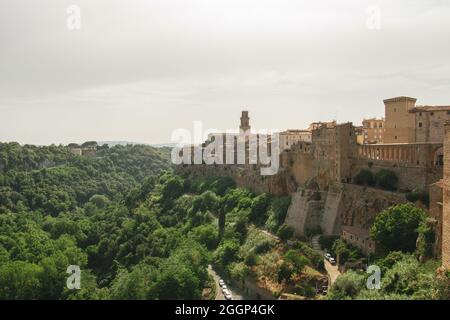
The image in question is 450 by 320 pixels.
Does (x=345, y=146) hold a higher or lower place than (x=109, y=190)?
higher

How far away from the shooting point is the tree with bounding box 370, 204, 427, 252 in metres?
25.0

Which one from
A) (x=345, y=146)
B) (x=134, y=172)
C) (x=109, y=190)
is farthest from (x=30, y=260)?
(x=134, y=172)

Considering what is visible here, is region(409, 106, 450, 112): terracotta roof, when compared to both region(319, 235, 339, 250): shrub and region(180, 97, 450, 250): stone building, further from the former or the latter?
region(319, 235, 339, 250): shrub

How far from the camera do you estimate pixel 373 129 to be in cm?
5550

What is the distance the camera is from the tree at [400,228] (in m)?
25.0

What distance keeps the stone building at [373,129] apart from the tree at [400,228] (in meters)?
29.9

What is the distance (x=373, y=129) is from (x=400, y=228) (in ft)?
105

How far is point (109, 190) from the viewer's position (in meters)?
85.9

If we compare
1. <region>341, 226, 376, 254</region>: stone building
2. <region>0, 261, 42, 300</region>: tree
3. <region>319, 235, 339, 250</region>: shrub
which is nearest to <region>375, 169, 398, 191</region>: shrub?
<region>341, 226, 376, 254</region>: stone building

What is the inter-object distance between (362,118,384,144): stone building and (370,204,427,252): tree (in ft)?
98.3

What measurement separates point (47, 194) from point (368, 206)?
2058 inches
